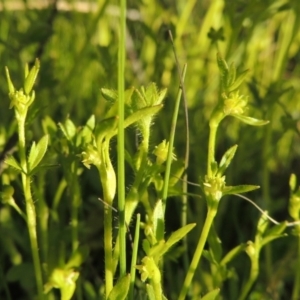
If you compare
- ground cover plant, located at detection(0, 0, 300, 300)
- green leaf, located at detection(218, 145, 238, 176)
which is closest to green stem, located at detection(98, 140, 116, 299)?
ground cover plant, located at detection(0, 0, 300, 300)

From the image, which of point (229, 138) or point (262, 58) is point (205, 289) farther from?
point (262, 58)

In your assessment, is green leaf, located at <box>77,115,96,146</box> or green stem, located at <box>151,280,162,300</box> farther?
green leaf, located at <box>77,115,96,146</box>

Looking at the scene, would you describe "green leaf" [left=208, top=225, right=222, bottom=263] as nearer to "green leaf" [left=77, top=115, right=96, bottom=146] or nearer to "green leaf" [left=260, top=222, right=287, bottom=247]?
"green leaf" [left=260, top=222, right=287, bottom=247]

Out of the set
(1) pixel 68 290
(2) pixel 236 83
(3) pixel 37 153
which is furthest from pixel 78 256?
(2) pixel 236 83

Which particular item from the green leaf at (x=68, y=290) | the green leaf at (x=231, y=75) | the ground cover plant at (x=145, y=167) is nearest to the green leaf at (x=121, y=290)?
the ground cover plant at (x=145, y=167)

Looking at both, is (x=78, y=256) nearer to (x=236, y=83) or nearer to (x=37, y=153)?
(x=37, y=153)

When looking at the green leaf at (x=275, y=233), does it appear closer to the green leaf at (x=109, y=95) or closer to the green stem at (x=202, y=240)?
the green stem at (x=202, y=240)

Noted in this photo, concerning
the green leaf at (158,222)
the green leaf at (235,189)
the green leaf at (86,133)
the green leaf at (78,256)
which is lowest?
the green leaf at (78,256)

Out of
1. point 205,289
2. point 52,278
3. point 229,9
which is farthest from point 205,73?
point 52,278
